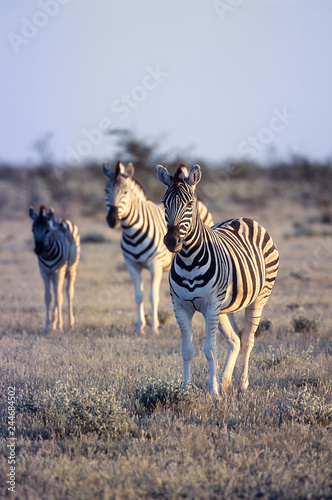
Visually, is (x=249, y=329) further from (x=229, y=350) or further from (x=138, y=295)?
(x=138, y=295)

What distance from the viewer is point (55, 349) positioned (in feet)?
24.1

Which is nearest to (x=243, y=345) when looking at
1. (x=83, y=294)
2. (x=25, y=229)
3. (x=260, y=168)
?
(x=83, y=294)

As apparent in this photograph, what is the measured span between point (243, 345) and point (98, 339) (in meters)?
2.85

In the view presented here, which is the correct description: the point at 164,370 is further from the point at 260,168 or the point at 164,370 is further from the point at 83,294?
the point at 260,168

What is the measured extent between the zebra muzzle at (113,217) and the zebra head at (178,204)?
343 cm

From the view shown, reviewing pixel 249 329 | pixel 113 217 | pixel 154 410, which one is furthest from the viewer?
pixel 113 217

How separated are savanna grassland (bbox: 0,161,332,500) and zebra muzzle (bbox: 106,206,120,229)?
74.6 inches

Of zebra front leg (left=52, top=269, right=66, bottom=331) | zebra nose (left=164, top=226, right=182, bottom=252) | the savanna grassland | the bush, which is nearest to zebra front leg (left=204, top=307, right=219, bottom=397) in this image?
the savanna grassland

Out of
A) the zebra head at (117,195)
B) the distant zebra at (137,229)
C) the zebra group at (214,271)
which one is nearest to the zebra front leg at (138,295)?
the distant zebra at (137,229)

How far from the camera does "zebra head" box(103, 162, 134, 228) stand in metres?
8.53

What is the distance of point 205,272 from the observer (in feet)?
16.5

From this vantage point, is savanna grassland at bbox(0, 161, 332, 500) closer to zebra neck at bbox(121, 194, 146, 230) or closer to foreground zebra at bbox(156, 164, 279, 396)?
foreground zebra at bbox(156, 164, 279, 396)

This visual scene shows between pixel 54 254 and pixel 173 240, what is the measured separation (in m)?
5.00

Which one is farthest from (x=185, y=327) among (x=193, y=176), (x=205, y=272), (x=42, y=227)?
(x=42, y=227)
